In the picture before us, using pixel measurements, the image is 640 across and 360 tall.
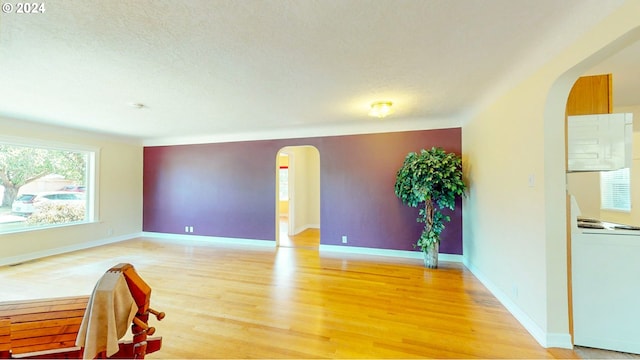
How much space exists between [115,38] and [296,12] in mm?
1426

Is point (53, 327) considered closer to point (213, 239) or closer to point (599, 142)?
point (599, 142)

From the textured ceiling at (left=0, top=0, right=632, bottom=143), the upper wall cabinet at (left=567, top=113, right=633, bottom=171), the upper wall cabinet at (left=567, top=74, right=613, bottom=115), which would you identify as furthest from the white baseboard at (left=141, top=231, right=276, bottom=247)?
the upper wall cabinet at (left=567, top=74, right=613, bottom=115)

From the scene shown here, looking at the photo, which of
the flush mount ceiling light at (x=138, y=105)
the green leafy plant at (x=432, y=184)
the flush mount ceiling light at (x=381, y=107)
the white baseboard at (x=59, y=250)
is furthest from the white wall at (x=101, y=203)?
the green leafy plant at (x=432, y=184)

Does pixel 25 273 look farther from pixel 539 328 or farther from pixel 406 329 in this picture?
pixel 539 328

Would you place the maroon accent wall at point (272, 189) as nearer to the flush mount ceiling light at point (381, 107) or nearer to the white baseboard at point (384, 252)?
the white baseboard at point (384, 252)

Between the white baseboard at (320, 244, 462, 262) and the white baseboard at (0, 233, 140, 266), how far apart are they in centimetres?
481

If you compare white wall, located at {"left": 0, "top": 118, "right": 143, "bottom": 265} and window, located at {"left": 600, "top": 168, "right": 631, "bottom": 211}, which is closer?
window, located at {"left": 600, "top": 168, "right": 631, "bottom": 211}

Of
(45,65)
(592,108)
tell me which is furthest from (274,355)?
(592,108)

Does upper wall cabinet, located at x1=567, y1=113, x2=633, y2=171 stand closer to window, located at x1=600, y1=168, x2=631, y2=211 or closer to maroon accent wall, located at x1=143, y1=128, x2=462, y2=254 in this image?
maroon accent wall, located at x1=143, y1=128, x2=462, y2=254

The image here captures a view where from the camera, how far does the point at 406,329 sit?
7.00 ft

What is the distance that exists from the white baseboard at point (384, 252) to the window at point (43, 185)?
17.0ft

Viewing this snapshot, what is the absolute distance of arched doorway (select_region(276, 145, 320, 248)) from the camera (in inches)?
224

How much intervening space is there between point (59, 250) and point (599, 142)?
7.93 m
